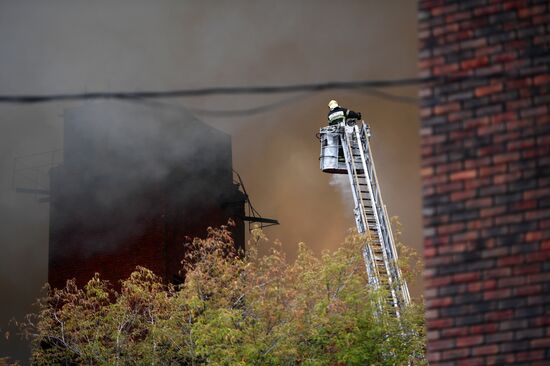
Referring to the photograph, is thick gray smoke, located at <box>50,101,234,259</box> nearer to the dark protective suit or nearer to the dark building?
the dark building

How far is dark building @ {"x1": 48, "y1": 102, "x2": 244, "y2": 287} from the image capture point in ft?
117

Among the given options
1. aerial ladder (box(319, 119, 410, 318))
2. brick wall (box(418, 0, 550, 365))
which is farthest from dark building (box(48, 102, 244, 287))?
brick wall (box(418, 0, 550, 365))

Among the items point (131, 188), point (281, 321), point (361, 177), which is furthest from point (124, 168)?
point (281, 321)

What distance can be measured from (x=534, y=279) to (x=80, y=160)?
31.9m

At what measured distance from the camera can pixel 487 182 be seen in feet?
23.6

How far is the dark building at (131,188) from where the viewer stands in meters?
A: 35.6

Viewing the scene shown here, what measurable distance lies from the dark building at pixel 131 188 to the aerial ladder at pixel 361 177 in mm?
10878

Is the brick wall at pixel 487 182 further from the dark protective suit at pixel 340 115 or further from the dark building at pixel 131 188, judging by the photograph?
the dark building at pixel 131 188

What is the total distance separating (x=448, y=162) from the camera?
7332 mm

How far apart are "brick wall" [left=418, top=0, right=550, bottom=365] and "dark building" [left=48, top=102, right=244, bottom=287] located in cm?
2784

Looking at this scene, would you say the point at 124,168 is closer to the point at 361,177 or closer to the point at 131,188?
the point at 131,188

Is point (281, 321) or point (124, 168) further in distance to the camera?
point (124, 168)

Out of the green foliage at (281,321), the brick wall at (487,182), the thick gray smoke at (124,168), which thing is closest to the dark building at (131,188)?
the thick gray smoke at (124,168)

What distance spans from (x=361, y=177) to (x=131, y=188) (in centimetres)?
1324
